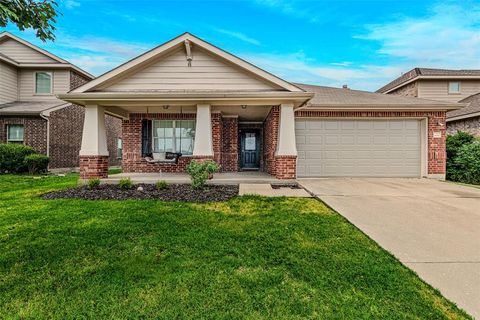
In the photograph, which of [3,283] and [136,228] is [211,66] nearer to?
[136,228]

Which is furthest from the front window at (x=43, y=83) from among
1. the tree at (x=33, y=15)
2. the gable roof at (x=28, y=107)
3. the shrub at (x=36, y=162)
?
the tree at (x=33, y=15)

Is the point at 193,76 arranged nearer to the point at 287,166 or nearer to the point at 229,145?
the point at 229,145

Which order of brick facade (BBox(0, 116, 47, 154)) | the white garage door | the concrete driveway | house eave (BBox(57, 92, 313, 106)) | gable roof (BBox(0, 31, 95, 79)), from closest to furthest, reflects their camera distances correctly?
the concrete driveway < house eave (BBox(57, 92, 313, 106)) < the white garage door < brick facade (BBox(0, 116, 47, 154)) < gable roof (BBox(0, 31, 95, 79))

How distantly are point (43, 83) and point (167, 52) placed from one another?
11.6 meters

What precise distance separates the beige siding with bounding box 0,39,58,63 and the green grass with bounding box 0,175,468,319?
15.2m

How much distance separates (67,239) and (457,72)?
24077 mm

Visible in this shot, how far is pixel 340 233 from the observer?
409cm

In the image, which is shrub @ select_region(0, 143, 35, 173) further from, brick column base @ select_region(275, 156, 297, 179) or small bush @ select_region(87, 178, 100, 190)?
brick column base @ select_region(275, 156, 297, 179)

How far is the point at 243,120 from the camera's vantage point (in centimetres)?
1361

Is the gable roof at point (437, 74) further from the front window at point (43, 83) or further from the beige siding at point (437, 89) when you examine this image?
the front window at point (43, 83)

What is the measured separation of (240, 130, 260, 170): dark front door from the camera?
14.4 meters

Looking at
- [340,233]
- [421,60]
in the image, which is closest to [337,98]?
[340,233]

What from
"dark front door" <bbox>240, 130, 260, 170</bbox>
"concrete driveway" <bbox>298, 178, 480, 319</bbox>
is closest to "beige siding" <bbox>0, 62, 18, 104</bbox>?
"dark front door" <bbox>240, 130, 260, 170</bbox>

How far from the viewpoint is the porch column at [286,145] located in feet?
28.0
